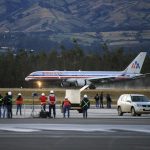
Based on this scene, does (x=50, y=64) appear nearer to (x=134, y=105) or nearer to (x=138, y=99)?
(x=138, y=99)

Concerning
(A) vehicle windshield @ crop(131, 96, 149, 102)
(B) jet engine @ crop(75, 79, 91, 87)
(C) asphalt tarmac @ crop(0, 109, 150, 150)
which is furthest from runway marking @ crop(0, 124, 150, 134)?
(B) jet engine @ crop(75, 79, 91, 87)

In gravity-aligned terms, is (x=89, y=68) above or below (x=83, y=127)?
above

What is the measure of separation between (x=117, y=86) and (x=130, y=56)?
153 feet

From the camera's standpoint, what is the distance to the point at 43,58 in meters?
147

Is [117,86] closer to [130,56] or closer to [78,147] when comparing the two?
[130,56]

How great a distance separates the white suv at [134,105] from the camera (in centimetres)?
4788

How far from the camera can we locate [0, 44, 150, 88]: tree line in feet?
415

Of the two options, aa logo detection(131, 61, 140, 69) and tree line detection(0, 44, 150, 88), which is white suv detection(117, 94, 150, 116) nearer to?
aa logo detection(131, 61, 140, 69)

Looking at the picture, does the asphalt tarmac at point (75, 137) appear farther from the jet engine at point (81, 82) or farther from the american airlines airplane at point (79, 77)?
the jet engine at point (81, 82)

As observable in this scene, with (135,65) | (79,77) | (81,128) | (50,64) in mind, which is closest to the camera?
(81,128)

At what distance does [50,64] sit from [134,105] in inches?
3788

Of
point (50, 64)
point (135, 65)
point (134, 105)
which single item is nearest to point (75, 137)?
point (134, 105)

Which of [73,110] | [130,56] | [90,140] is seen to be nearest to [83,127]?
[90,140]

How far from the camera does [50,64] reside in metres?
144
